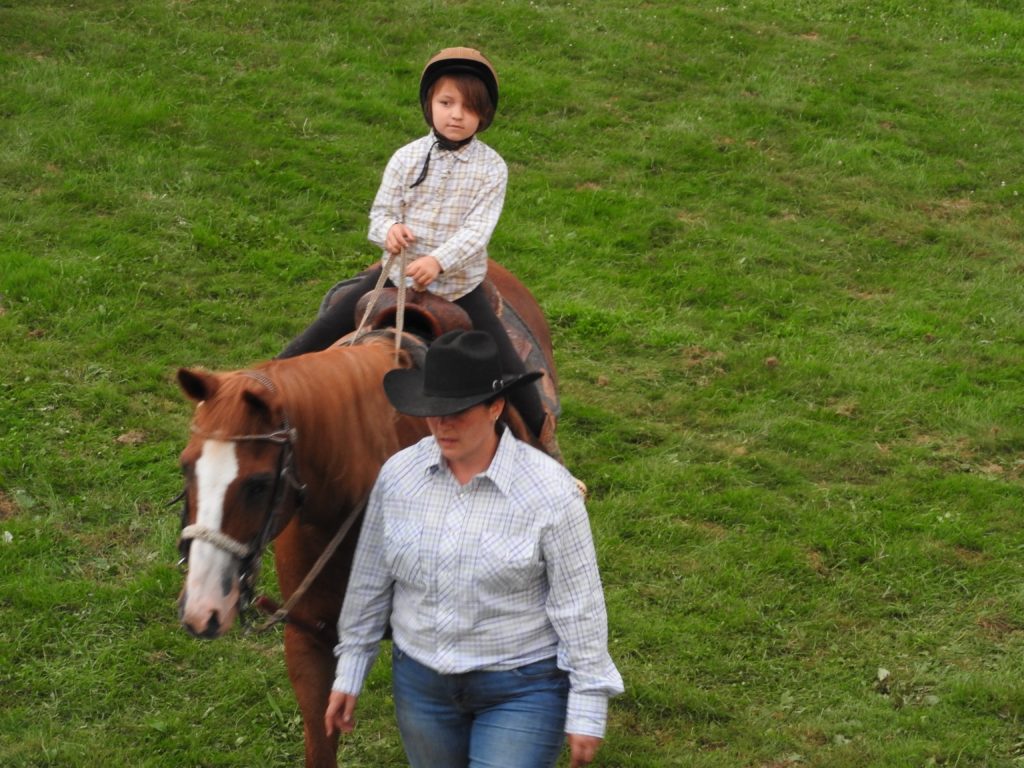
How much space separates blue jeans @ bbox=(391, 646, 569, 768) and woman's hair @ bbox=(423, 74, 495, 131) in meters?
2.27

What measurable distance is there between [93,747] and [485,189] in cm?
288

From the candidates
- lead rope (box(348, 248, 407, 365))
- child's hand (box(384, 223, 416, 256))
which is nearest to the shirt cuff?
lead rope (box(348, 248, 407, 365))

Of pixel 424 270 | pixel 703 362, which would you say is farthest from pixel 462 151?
pixel 703 362

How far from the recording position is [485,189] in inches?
198

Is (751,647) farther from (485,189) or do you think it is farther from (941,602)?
(485,189)

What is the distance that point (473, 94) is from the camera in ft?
16.2

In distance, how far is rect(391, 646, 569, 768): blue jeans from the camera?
3.48 meters

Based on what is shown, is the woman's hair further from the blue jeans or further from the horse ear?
the blue jeans

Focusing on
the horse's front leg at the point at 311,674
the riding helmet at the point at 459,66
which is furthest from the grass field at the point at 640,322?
the riding helmet at the point at 459,66

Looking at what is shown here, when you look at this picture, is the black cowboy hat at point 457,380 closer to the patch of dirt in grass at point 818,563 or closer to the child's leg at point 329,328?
the child's leg at point 329,328

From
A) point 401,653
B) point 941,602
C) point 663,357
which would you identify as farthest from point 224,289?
point 401,653

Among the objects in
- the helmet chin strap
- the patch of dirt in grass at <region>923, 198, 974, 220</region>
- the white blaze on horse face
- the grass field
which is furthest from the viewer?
the patch of dirt in grass at <region>923, 198, 974, 220</region>

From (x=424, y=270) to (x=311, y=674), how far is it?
1.51m

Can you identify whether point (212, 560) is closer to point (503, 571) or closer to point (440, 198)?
point (503, 571)
